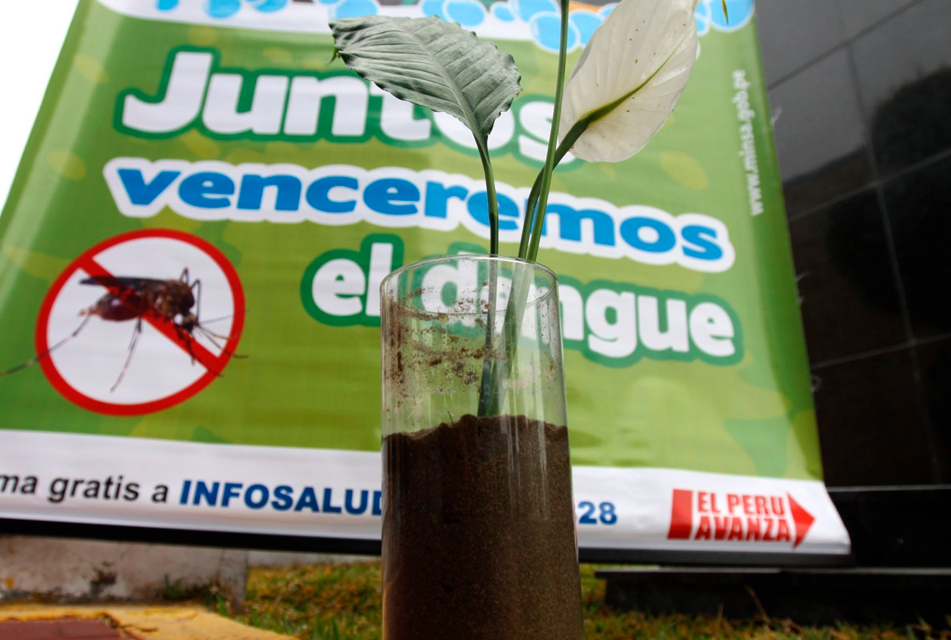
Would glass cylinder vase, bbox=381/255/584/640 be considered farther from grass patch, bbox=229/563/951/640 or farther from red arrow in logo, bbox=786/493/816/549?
red arrow in logo, bbox=786/493/816/549

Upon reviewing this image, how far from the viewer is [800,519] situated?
1337 millimetres

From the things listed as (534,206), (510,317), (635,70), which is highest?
(635,70)

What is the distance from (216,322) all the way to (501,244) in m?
0.62

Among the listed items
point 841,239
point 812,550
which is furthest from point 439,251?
point 841,239

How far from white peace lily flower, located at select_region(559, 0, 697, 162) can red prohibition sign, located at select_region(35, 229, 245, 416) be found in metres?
0.93

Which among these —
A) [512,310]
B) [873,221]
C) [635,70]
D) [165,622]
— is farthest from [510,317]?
[873,221]

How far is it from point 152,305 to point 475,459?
103 cm

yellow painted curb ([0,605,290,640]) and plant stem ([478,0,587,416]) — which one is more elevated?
plant stem ([478,0,587,416])

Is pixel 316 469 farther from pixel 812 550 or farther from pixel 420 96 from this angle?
pixel 812 550

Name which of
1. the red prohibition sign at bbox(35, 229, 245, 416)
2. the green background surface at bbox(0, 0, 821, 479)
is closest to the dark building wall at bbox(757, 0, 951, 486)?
the green background surface at bbox(0, 0, 821, 479)

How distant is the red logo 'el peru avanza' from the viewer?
1299 mm

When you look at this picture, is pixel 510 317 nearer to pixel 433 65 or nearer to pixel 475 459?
pixel 475 459

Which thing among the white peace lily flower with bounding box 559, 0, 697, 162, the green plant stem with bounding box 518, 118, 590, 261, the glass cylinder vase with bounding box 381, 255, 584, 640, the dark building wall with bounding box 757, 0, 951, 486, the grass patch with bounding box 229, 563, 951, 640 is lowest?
the grass patch with bounding box 229, 563, 951, 640

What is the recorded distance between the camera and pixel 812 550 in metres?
1.33
